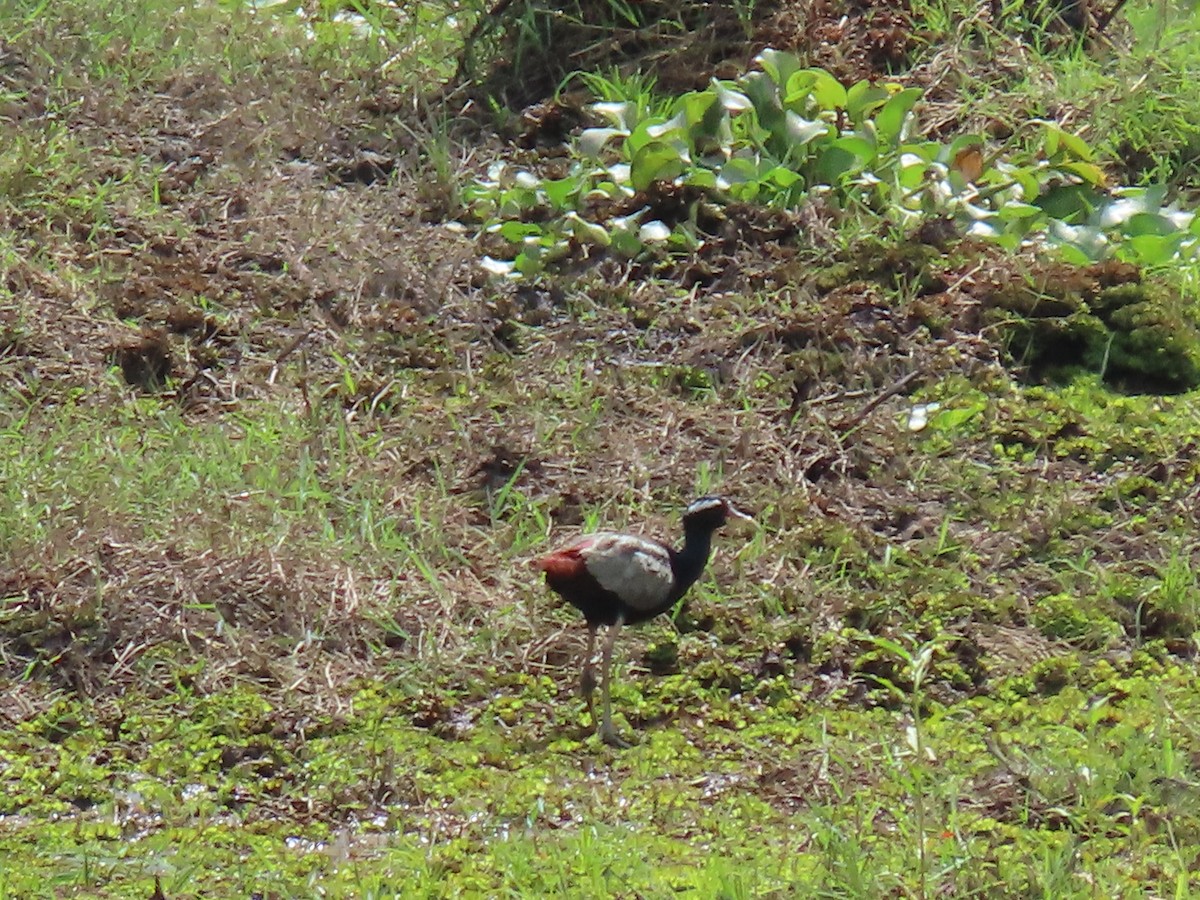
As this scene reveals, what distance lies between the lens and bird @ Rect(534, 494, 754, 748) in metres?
4.41

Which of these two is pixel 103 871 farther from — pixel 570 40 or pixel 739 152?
pixel 570 40

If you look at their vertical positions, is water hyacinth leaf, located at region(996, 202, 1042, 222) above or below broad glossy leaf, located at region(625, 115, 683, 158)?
below

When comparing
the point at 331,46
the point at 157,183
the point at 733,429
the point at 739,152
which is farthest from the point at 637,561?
the point at 331,46

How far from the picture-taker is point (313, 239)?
6836 millimetres

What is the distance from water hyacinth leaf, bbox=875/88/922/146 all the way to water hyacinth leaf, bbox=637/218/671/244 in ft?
3.06

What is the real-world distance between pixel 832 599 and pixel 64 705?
2.04 m

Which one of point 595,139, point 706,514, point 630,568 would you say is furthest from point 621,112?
point 630,568

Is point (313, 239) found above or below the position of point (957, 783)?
below

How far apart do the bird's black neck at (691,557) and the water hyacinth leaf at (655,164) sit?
2.35 m

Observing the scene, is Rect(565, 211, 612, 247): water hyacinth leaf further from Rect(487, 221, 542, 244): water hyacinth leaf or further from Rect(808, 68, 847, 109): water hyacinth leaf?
Rect(808, 68, 847, 109): water hyacinth leaf

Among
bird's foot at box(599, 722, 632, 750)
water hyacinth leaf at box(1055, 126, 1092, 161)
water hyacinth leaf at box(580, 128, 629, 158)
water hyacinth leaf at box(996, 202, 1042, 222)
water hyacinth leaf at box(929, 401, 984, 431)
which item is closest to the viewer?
bird's foot at box(599, 722, 632, 750)

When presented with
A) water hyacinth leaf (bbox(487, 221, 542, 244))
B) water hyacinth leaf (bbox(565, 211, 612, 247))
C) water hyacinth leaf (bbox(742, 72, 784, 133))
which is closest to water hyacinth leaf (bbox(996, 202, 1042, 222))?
water hyacinth leaf (bbox(742, 72, 784, 133))

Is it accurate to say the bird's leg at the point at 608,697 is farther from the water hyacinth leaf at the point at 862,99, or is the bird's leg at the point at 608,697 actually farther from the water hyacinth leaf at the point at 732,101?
the water hyacinth leaf at the point at 862,99

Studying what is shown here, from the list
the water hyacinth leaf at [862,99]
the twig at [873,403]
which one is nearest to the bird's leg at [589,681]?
the twig at [873,403]
